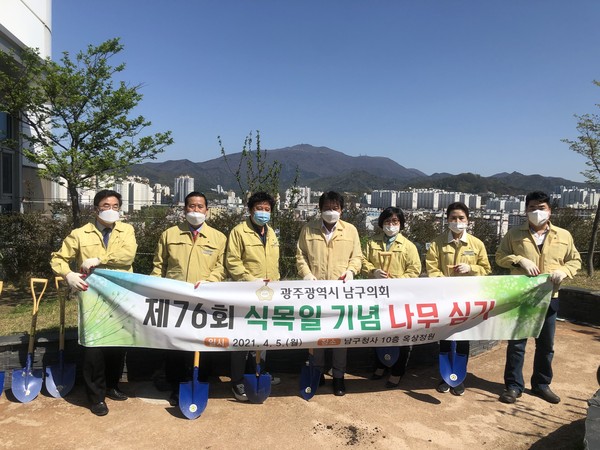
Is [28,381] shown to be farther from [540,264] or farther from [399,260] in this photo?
[540,264]

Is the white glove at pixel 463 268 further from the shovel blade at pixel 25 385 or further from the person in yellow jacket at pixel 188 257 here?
the shovel blade at pixel 25 385

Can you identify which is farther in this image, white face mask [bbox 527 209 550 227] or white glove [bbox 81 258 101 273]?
white face mask [bbox 527 209 550 227]

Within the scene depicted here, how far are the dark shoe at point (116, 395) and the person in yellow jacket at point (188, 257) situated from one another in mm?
401

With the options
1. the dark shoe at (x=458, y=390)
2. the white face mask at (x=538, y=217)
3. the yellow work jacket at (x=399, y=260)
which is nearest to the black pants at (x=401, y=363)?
the dark shoe at (x=458, y=390)

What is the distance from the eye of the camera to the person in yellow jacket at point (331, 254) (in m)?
3.96

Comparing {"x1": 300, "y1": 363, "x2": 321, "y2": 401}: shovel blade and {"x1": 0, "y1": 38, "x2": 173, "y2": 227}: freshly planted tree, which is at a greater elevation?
{"x1": 0, "y1": 38, "x2": 173, "y2": 227}: freshly planted tree

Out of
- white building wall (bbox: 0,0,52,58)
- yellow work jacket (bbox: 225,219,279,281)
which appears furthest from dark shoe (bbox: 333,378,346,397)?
white building wall (bbox: 0,0,52,58)

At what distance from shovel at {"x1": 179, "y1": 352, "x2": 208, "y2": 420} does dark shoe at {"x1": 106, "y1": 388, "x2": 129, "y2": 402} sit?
0.66 meters

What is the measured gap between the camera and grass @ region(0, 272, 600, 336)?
551 cm

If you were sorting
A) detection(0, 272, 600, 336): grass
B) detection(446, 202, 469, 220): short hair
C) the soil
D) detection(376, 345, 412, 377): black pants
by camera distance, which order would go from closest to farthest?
the soil < detection(446, 202, 469, 220): short hair < detection(376, 345, 412, 377): black pants < detection(0, 272, 600, 336): grass

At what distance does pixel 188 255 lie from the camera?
12.4ft

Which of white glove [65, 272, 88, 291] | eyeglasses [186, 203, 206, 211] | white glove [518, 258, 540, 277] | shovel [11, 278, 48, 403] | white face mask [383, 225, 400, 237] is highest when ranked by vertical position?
eyeglasses [186, 203, 206, 211]

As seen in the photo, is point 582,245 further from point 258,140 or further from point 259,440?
point 259,440

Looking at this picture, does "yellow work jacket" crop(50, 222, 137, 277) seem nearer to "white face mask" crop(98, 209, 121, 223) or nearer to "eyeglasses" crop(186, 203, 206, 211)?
"white face mask" crop(98, 209, 121, 223)
